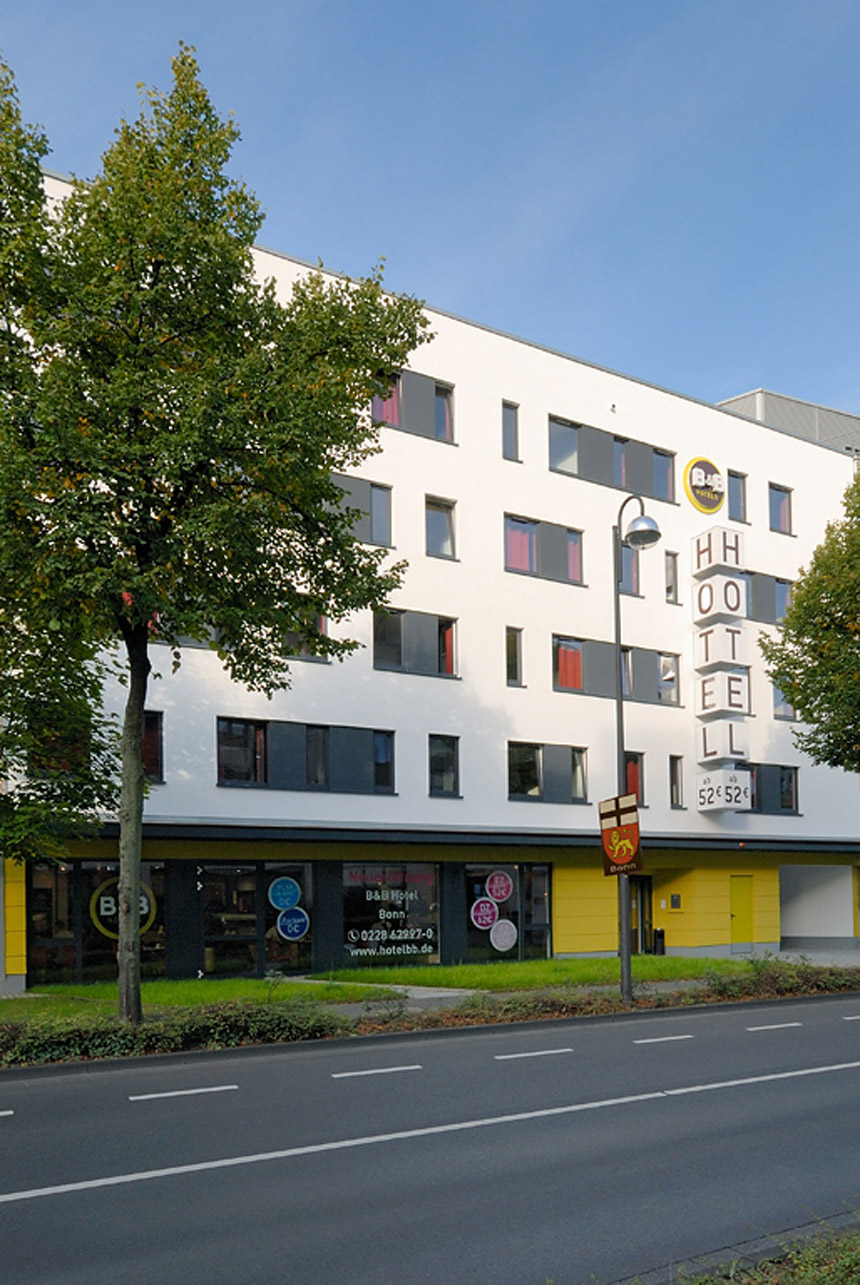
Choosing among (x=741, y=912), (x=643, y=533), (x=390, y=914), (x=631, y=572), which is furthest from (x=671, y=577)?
(x=643, y=533)

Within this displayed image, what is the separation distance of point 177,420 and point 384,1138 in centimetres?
774

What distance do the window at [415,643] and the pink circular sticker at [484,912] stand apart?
553 cm

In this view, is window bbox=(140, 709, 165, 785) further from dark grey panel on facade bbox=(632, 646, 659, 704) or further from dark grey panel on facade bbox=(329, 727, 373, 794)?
dark grey panel on facade bbox=(632, 646, 659, 704)

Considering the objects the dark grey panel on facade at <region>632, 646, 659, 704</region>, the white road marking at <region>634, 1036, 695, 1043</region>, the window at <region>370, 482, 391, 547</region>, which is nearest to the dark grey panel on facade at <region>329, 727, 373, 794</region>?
the window at <region>370, 482, 391, 547</region>

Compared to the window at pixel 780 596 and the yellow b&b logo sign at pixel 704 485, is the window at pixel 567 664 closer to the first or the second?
the yellow b&b logo sign at pixel 704 485

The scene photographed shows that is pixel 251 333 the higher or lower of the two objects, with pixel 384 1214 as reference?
higher

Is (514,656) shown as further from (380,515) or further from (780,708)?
(780,708)

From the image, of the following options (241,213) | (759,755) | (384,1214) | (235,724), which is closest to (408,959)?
(235,724)

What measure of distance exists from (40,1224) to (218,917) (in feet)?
61.6

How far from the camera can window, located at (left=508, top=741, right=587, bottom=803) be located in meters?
30.5

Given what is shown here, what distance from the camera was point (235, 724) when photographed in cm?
2603

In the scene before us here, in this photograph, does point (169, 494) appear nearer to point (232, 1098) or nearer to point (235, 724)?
point (232, 1098)

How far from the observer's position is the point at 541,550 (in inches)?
1250

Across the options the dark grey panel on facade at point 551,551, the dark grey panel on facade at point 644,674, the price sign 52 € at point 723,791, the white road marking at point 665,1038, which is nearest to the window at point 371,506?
the dark grey panel on facade at point 551,551
